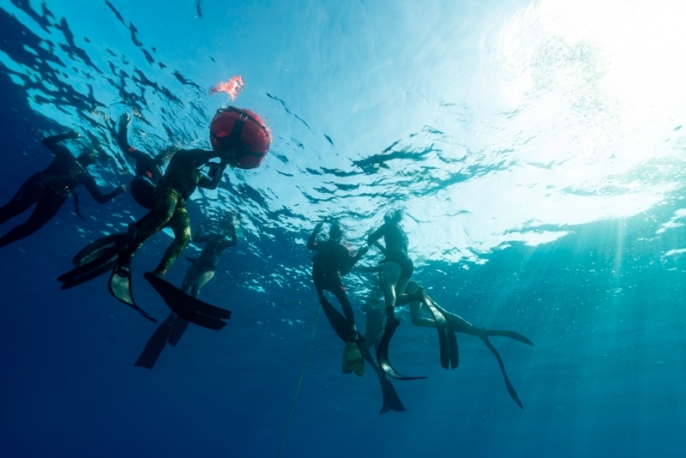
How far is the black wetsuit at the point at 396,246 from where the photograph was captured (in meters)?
7.34

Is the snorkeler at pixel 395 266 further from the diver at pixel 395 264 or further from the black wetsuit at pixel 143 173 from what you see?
the black wetsuit at pixel 143 173

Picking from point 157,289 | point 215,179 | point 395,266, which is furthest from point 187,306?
point 395,266

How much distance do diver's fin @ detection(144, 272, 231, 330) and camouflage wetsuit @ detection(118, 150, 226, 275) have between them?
45cm

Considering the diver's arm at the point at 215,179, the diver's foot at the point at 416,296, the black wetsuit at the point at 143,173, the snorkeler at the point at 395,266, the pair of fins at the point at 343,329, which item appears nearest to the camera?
the black wetsuit at the point at 143,173

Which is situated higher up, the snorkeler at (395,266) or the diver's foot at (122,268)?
the snorkeler at (395,266)

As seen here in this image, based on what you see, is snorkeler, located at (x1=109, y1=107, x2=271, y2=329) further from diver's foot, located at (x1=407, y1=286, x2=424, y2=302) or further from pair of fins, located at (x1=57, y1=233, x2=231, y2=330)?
diver's foot, located at (x1=407, y1=286, x2=424, y2=302)

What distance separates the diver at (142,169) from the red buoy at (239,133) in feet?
4.12

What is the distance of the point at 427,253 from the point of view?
14758 mm

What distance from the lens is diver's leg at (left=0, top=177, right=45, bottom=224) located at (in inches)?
279

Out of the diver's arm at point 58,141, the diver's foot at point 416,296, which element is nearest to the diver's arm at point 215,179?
the diver's arm at point 58,141

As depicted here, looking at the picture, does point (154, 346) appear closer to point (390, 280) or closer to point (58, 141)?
point (390, 280)

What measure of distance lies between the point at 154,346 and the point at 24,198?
4.79 meters

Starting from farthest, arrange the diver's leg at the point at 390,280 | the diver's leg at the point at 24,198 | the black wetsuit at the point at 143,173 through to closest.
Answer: the diver's leg at the point at 24,198 < the diver's leg at the point at 390,280 < the black wetsuit at the point at 143,173

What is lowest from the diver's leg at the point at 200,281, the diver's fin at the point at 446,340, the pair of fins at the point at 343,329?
the pair of fins at the point at 343,329
